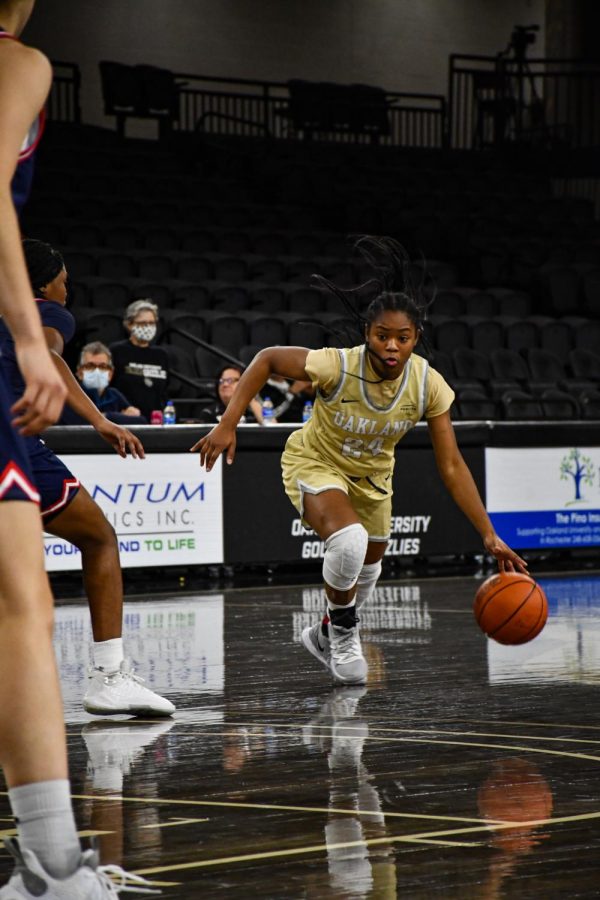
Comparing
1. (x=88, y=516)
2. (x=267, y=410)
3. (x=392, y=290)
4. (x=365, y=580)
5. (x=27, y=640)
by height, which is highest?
(x=267, y=410)

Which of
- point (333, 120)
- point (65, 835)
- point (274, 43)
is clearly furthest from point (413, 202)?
point (65, 835)

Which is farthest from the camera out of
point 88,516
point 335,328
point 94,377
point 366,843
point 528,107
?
point 528,107

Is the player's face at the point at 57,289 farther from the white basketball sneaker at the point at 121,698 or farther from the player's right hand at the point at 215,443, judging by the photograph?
the white basketball sneaker at the point at 121,698

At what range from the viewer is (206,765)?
15.1 feet

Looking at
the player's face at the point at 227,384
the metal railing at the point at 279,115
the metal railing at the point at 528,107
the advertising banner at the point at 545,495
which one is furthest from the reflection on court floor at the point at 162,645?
the metal railing at the point at 528,107

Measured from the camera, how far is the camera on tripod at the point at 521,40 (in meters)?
24.8

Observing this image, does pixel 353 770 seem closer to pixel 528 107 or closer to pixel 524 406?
pixel 524 406

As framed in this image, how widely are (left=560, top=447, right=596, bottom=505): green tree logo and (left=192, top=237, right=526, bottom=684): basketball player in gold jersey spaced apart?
20.9ft

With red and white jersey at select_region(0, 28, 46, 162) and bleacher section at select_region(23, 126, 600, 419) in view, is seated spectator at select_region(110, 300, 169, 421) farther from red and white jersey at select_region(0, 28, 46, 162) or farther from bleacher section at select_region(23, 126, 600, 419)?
red and white jersey at select_region(0, 28, 46, 162)

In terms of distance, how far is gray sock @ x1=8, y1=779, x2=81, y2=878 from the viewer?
8.75 feet

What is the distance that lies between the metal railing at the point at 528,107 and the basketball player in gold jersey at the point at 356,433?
18.6 metres

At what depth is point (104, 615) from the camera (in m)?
5.48

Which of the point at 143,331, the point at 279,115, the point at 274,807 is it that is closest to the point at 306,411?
the point at 143,331

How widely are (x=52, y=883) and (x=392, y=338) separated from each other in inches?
151
